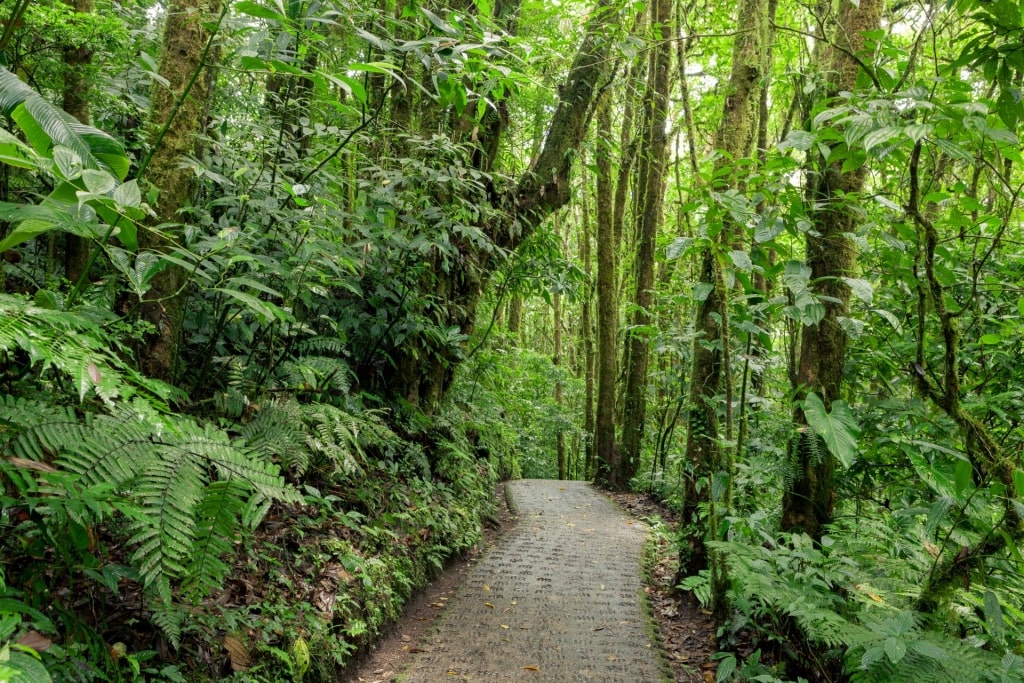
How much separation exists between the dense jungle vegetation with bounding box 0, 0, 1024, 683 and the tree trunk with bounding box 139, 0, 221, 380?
2 centimetres

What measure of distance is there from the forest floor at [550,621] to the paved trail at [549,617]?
0.01 meters

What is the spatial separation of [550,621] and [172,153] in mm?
4598

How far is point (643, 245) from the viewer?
39.6 feet

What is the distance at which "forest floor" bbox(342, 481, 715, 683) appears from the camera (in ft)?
13.9

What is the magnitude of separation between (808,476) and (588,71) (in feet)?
20.4

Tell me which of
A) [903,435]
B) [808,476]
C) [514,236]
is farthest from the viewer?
[514,236]

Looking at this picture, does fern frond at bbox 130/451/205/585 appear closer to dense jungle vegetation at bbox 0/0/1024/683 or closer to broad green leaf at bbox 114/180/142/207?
dense jungle vegetation at bbox 0/0/1024/683

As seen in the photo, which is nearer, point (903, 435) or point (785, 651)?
point (903, 435)

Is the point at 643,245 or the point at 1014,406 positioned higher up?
the point at 643,245

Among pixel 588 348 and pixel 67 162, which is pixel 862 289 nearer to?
pixel 67 162

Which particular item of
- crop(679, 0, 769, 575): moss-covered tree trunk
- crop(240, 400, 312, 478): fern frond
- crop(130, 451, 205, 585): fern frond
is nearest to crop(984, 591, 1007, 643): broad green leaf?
crop(679, 0, 769, 575): moss-covered tree trunk

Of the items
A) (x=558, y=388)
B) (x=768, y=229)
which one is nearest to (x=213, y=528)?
(x=768, y=229)

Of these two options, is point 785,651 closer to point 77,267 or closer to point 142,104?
point 77,267

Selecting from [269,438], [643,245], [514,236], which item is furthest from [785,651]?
[643,245]
